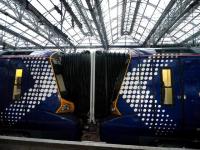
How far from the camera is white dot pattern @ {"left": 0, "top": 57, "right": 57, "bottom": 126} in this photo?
5.61 meters

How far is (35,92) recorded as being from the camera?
566cm

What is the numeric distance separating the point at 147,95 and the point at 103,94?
3.25ft

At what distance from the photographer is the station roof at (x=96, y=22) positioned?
46.6 ft

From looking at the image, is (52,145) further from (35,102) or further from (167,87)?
(167,87)

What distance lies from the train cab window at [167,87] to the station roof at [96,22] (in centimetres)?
854

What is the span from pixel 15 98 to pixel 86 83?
5.24 feet

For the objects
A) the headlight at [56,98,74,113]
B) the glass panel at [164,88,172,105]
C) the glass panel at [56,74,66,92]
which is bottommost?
the headlight at [56,98,74,113]

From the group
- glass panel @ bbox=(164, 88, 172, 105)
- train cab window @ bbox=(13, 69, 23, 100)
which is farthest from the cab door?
train cab window @ bbox=(13, 69, 23, 100)

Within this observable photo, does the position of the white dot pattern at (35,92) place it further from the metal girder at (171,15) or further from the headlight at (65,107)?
the metal girder at (171,15)

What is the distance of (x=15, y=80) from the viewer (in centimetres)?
584

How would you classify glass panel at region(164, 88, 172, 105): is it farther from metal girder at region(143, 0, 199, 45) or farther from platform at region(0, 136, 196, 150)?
metal girder at region(143, 0, 199, 45)

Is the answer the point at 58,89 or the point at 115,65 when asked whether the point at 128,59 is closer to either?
the point at 115,65

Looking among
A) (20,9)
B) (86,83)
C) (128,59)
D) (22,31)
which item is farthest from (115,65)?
(22,31)

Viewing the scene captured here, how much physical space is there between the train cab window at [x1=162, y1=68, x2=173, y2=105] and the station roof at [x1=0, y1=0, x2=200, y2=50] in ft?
28.0
